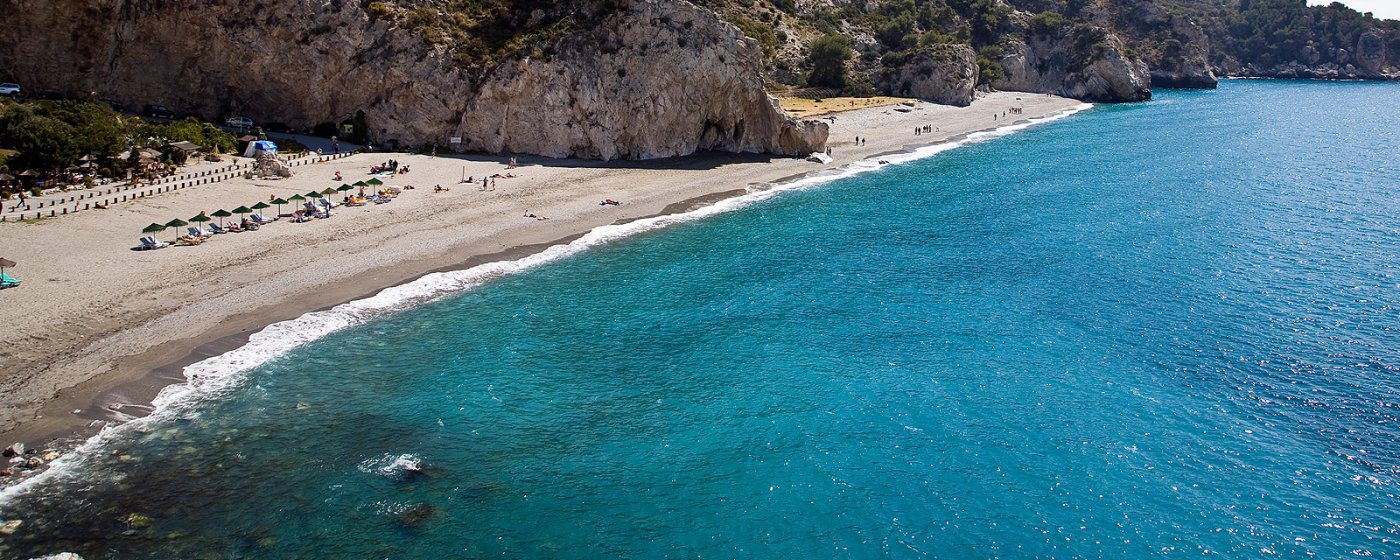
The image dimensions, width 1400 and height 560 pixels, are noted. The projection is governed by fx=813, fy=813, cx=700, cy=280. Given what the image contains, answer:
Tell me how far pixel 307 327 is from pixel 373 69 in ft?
113

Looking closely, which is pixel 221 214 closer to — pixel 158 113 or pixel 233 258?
pixel 233 258

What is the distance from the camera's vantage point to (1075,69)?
134750 millimetres

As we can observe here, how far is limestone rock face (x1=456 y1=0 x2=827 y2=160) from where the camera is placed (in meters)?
59.1

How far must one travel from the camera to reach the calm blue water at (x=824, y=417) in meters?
19.4

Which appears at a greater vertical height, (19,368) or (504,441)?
(19,368)

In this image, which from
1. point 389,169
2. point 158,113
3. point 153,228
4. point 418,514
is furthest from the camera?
point 158,113

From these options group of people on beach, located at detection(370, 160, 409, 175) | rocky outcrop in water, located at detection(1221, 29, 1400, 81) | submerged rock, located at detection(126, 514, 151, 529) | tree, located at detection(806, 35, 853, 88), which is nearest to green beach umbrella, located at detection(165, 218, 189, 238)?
group of people on beach, located at detection(370, 160, 409, 175)

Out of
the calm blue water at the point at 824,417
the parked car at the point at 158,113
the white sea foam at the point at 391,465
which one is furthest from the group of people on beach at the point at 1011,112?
the white sea foam at the point at 391,465

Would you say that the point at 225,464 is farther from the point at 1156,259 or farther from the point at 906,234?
the point at 1156,259

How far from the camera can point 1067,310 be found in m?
33.9

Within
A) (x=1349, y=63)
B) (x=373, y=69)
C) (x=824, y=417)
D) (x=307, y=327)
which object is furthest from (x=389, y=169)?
(x=1349, y=63)

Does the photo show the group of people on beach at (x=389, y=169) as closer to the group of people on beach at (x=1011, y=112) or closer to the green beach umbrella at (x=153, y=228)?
the green beach umbrella at (x=153, y=228)

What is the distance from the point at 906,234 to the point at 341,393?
1242 inches

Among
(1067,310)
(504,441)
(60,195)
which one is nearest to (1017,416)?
(1067,310)
